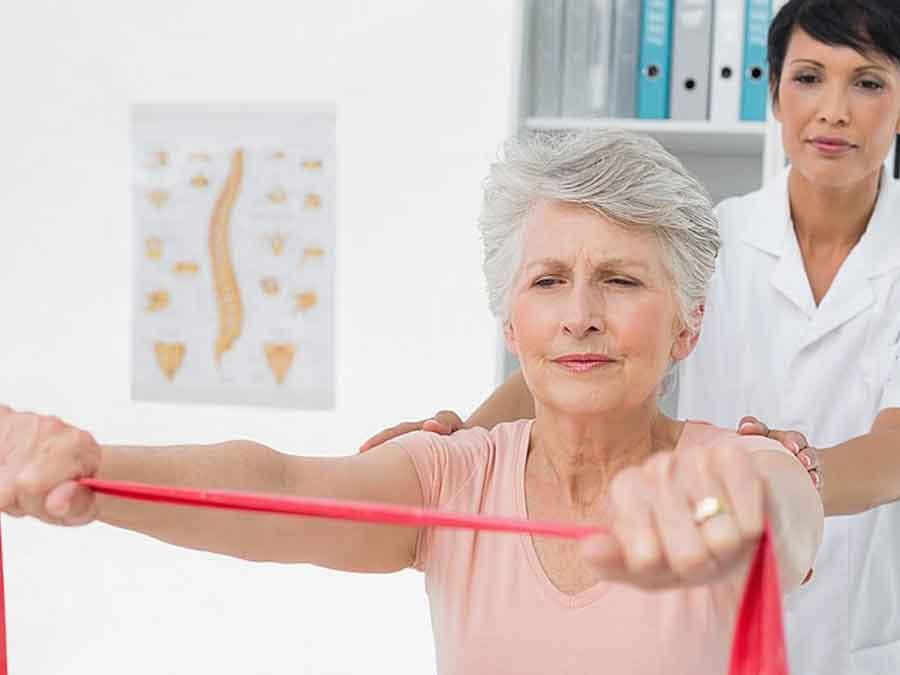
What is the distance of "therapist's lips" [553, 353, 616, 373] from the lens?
1516 mm

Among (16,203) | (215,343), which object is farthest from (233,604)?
(16,203)

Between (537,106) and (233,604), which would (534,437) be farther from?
(233,604)

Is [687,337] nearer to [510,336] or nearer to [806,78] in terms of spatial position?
[510,336]

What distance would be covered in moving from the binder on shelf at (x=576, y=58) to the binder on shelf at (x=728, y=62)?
0.27 metres

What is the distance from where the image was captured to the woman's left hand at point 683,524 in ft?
2.87

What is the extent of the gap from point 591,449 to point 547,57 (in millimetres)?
1440

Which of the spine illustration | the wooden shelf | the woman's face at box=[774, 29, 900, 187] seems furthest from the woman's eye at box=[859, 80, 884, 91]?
the spine illustration

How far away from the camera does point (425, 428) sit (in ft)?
5.69

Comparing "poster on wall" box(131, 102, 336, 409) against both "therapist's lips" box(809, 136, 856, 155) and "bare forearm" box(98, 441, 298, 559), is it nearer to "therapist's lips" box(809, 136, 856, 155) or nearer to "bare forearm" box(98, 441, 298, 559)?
"therapist's lips" box(809, 136, 856, 155)

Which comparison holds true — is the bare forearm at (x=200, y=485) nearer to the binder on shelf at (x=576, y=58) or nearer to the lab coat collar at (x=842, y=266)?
the lab coat collar at (x=842, y=266)

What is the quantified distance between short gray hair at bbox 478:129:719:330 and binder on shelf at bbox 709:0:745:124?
45.9 inches

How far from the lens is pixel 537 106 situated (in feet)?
9.33

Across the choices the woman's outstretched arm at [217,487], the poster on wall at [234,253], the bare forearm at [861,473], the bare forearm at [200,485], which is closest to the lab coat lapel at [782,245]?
the bare forearm at [861,473]

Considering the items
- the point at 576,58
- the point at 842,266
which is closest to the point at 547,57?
the point at 576,58
